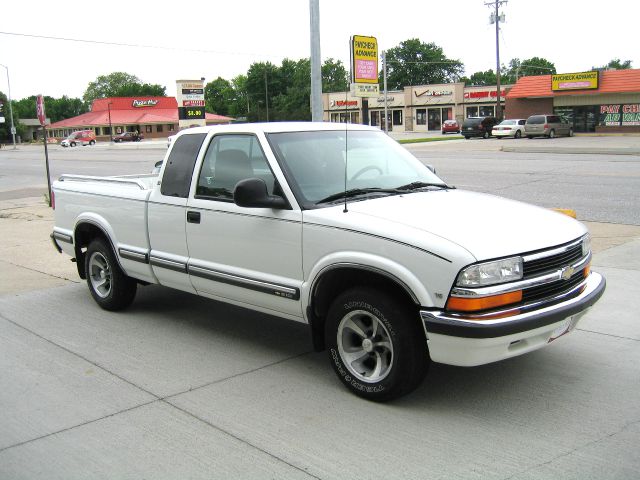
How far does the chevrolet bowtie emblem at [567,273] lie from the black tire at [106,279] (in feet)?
13.4

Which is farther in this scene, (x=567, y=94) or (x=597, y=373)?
(x=567, y=94)

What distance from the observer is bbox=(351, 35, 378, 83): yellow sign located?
18472mm

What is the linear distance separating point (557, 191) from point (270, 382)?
11811 mm

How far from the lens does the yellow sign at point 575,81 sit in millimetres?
49594

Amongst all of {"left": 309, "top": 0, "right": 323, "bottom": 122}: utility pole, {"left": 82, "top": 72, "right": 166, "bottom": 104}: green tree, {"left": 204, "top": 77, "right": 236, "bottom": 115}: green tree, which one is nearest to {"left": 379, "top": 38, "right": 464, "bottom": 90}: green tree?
{"left": 204, "top": 77, "right": 236, "bottom": 115}: green tree

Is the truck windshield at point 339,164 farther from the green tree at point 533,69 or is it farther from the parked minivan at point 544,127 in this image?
the green tree at point 533,69

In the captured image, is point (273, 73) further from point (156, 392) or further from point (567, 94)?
point (156, 392)

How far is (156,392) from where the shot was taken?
15.0 feet

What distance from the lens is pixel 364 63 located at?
19.1m

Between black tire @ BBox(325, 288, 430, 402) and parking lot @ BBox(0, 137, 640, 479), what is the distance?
0.16 metres

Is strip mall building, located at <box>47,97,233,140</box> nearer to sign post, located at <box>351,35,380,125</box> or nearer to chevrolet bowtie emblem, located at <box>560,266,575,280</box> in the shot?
sign post, located at <box>351,35,380,125</box>

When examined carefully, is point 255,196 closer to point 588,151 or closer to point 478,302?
point 478,302

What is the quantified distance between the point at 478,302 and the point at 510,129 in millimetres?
47280

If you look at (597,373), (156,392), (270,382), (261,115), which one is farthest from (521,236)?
(261,115)
